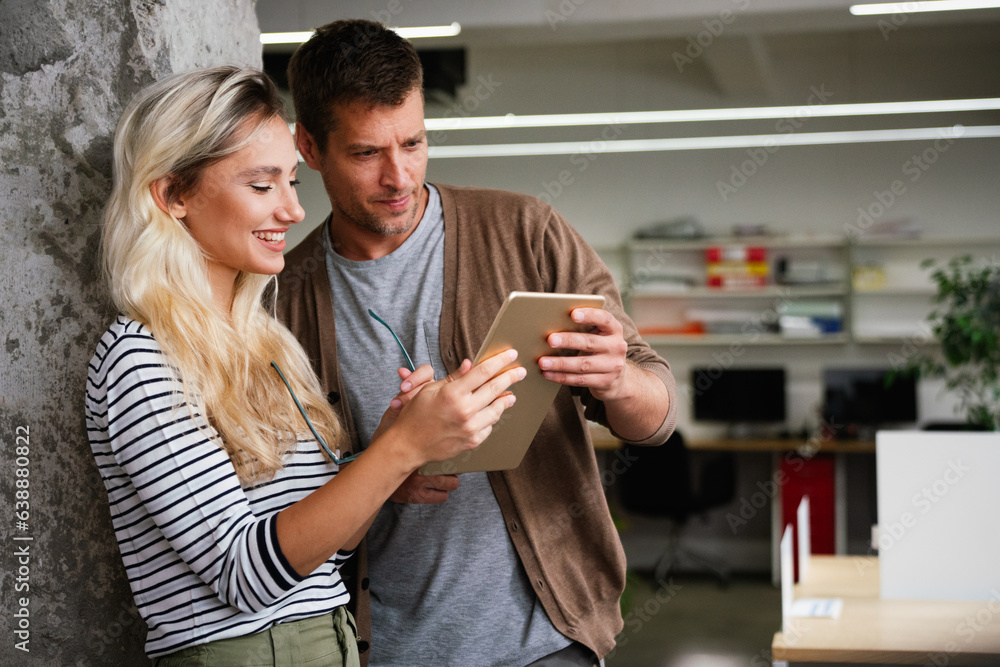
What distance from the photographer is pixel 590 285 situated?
64.6 inches

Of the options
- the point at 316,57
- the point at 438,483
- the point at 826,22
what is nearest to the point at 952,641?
the point at 438,483

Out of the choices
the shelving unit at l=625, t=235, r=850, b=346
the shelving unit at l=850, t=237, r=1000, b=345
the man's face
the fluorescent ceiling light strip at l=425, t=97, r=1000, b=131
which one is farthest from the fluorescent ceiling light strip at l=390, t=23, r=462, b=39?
the shelving unit at l=850, t=237, r=1000, b=345

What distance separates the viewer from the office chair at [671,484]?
6.28 m

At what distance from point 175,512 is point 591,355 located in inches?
23.7

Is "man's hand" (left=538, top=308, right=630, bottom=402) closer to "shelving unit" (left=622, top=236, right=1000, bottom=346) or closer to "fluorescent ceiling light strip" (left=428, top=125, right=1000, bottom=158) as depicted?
"shelving unit" (left=622, top=236, right=1000, bottom=346)

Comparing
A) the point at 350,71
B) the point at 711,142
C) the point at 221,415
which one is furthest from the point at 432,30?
the point at 221,415

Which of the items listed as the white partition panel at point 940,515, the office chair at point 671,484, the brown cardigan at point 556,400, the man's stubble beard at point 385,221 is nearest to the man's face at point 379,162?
the man's stubble beard at point 385,221

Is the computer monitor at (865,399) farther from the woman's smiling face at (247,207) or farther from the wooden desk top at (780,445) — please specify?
the woman's smiling face at (247,207)

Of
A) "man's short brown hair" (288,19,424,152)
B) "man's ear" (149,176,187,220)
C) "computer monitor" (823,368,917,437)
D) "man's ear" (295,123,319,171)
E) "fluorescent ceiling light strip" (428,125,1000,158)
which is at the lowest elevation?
"computer monitor" (823,368,917,437)

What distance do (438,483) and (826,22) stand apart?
15.2 feet

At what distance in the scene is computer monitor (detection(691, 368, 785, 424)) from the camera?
7.03m

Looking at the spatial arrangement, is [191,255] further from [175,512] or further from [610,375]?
[610,375]

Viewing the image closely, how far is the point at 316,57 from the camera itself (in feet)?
5.54

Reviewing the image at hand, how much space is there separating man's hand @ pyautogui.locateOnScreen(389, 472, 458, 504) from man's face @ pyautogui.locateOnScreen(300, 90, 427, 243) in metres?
0.48
